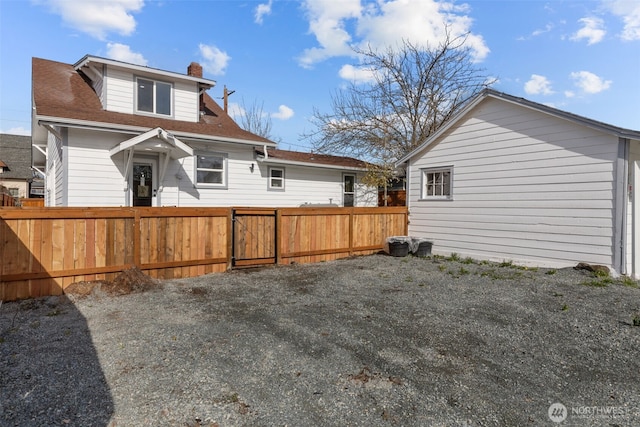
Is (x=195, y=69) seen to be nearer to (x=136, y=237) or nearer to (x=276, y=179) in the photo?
(x=276, y=179)

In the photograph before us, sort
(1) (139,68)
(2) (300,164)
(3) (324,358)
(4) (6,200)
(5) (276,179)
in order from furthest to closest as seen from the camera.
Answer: (4) (6,200)
(2) (300,164)
(5) (276,179)
(1) (139,68)
(3) (324,358)

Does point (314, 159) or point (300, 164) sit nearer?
point (300, 164)

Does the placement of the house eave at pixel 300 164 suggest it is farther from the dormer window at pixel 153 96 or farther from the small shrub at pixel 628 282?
the small shrub at pixel 628 282

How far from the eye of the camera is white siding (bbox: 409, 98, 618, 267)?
22.8 feet

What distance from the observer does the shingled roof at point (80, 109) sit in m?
8.52

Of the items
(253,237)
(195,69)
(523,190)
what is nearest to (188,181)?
(253,237)

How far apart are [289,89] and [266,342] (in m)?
17.1

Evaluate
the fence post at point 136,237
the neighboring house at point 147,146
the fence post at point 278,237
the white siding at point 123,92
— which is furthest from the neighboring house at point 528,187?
the fence post at point 136,237

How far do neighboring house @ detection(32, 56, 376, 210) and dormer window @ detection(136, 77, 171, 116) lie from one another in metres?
0.03

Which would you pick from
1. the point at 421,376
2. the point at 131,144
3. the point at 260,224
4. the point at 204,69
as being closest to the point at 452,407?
the point at 421,376

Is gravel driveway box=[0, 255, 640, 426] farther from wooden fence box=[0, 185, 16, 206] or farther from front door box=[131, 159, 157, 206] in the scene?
wooden fence box=[0, 185, 16, 206]

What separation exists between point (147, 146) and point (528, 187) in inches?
367

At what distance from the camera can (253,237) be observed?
305 inches

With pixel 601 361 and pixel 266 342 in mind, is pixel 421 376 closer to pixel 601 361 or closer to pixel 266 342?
pixel 266 342
